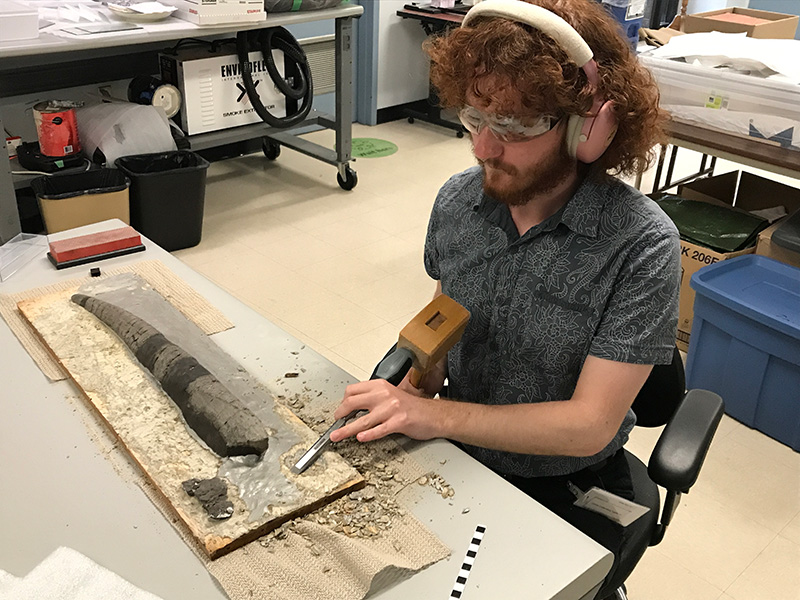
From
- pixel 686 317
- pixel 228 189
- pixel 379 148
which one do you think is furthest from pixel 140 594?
pixel 379 148

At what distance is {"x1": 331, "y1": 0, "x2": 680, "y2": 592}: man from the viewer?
3.41 feet

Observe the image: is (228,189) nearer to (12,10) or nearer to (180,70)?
(180,70)

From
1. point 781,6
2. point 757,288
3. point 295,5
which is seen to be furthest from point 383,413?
point 781,6

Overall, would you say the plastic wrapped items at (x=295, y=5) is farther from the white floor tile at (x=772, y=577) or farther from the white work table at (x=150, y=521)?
the white floor tile at (x=772, y=577)

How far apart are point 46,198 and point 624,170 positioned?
7.81 ft

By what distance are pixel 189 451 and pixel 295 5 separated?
113 inches

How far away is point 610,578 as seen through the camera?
3.95ft

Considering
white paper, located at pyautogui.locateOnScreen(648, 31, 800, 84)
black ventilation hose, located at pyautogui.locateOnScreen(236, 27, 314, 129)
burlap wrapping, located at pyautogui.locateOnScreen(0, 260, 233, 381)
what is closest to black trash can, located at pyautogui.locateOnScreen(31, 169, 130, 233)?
black ventilation hose, located at pyautogui.locateOnScreen(236, 27, 314, 129)

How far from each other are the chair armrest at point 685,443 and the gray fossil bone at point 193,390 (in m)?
0.62

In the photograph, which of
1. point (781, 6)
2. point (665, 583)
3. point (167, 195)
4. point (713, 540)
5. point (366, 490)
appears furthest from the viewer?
point (781, 6)

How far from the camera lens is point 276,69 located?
3578mm

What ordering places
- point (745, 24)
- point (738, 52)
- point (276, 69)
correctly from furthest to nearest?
point (276, 69)
point (745, 24)
point (738, 52)

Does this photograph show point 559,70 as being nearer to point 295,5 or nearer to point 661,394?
point 661,394

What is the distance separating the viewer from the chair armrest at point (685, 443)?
1158mm
